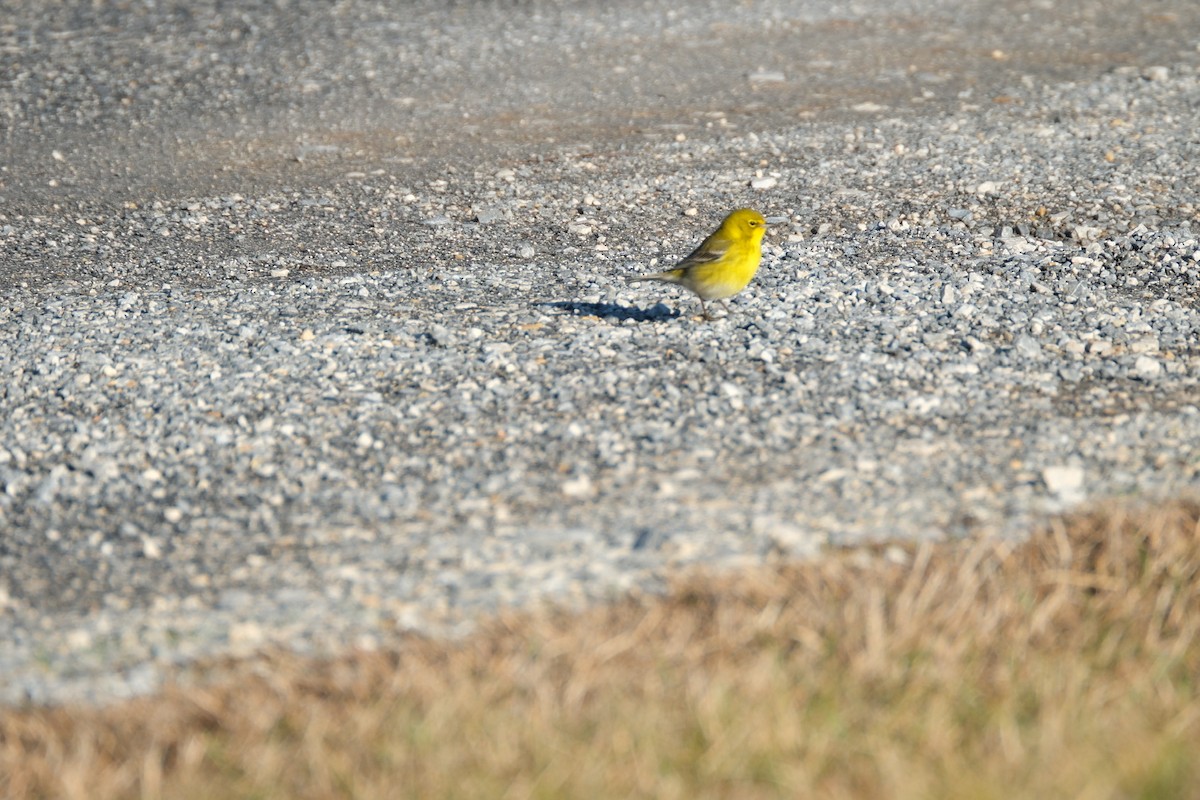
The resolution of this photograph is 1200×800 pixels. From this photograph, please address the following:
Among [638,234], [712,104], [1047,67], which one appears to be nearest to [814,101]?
[712,104]

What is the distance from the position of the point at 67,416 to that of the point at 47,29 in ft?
27.7

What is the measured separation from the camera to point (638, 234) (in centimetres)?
829

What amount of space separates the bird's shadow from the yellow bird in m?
0.36

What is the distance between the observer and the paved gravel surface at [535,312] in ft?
15.5

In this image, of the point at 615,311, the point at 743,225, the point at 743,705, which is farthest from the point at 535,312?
the point at 743,705

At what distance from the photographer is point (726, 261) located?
6.44m

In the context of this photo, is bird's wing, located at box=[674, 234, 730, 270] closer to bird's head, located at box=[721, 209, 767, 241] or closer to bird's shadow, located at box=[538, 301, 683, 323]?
bird's head, located at box=[721, 209, 767, 241]

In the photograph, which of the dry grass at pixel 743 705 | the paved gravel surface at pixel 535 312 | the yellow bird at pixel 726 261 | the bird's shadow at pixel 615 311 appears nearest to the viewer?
the dry grass at pixel 743 705

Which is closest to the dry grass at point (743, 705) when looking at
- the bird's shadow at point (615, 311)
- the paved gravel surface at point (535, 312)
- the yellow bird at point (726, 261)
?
the paved gravel surface at point (535, 312)

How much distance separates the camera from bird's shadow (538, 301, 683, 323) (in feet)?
22.7

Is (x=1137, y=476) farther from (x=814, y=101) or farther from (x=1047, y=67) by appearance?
(x=1047, y=67)

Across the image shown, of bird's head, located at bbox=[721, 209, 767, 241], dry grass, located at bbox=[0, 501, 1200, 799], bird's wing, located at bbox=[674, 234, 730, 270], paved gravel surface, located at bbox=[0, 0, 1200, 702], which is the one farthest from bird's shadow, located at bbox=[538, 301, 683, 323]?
dry grass, located at bbox=[0, 501, 1200, 799]

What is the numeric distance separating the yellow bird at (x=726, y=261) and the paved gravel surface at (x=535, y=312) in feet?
0.86

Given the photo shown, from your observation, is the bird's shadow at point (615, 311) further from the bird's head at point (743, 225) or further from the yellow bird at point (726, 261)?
the bird's head at point (743, 225)
